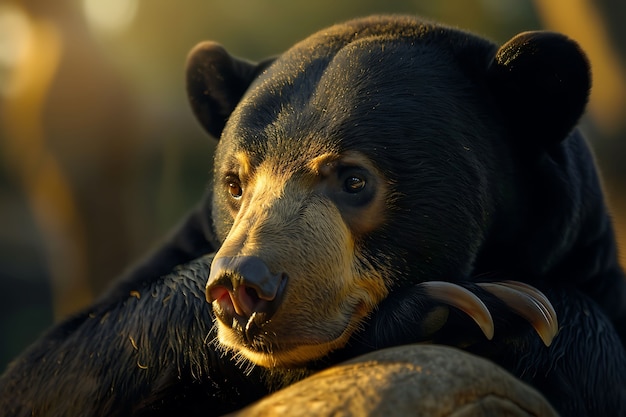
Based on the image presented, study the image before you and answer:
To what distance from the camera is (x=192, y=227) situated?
3.33 metres

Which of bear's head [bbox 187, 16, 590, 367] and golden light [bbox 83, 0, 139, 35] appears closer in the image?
bear's head [bbox 187, 16, 590, 367]

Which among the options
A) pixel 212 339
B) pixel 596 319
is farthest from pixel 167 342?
pixel 596 319

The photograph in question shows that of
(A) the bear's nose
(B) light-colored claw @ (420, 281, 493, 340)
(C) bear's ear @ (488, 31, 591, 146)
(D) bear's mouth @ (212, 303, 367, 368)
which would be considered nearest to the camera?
(A) the bear's nose

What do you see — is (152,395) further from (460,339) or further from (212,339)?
(460,339)

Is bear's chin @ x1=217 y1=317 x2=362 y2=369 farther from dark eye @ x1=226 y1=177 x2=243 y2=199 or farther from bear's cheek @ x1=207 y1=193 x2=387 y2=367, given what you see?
dark eye @ x1=226 y1=177 x2=243 y2=199

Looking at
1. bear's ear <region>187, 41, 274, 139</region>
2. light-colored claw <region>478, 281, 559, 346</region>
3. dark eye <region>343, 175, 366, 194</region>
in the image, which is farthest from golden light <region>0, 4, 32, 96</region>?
light-colored claw <region>478, 281, 559, 346</region>

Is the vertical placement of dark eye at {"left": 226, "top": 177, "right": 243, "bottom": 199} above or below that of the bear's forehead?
below

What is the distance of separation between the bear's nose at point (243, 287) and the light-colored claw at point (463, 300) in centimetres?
43

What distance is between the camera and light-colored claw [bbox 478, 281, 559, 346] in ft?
7.54

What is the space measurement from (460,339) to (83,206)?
438 cm

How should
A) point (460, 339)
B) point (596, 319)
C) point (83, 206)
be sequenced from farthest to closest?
point (83, 206) → point (596, 319) → point (460, 339)

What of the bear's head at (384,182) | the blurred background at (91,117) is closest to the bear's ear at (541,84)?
the bear's head at (384,182)

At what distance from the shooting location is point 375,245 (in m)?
2.44

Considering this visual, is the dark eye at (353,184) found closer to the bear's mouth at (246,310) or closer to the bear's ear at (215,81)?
the bear's mouth at (246,310)
